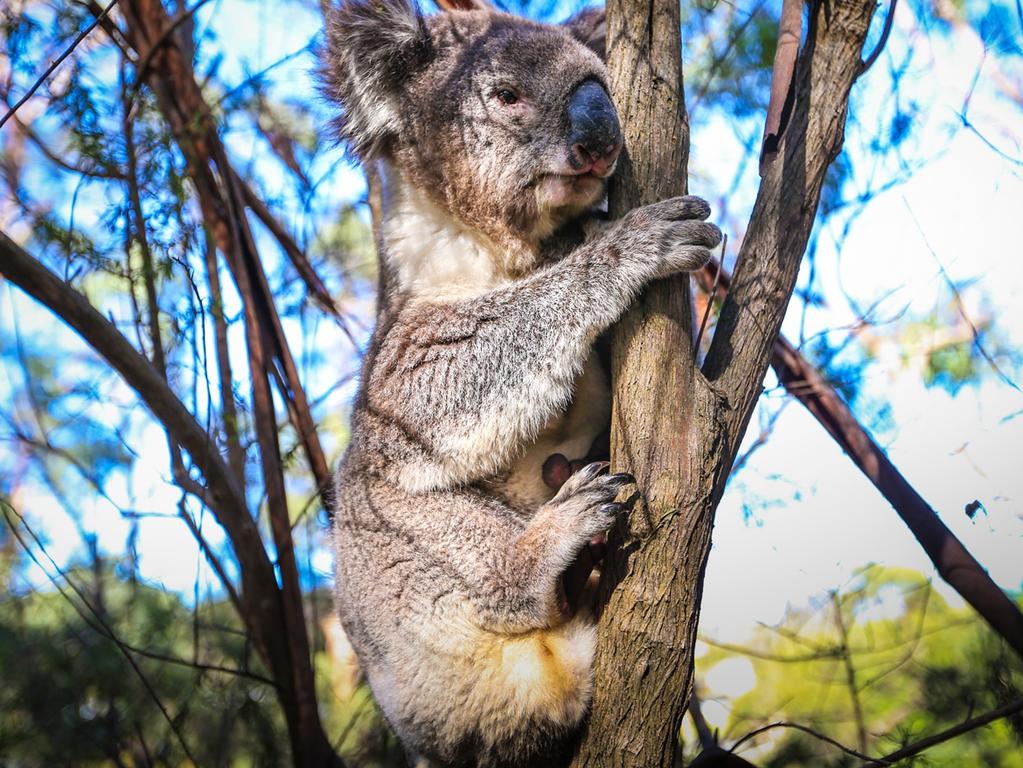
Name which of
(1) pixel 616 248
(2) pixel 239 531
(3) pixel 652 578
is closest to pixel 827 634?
(3) pixel 652 578

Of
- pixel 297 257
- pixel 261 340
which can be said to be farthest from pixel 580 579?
pixel 297 257

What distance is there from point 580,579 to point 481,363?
2.24ft

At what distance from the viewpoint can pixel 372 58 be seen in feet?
9.35

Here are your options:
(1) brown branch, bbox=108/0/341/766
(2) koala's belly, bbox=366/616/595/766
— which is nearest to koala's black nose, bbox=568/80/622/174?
(2) koala's belly, bbox=366/616/595/766

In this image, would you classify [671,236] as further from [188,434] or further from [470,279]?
[188,434]

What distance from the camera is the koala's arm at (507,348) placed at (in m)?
2.23

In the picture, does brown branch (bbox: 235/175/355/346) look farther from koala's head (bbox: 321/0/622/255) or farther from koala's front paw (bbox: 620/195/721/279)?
koala's front paw (bbox: 620/195/721/279)

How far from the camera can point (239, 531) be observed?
328 centimetres

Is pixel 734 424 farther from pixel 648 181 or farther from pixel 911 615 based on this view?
pixel 911 615

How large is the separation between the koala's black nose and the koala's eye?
0.32 m

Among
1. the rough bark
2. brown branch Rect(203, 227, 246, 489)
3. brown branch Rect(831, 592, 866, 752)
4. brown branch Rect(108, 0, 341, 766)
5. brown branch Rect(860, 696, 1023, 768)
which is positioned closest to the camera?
the rough bark

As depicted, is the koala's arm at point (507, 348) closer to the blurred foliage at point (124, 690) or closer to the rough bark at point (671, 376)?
the rough bark at point (671, 376)

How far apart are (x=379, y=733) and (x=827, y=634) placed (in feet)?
7.29

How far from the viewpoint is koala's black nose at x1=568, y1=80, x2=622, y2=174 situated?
2.29m
